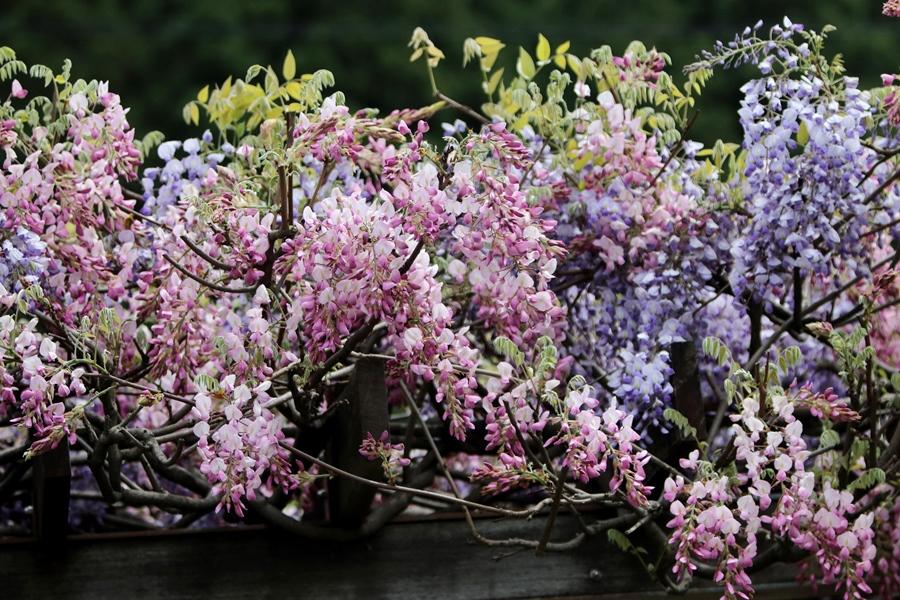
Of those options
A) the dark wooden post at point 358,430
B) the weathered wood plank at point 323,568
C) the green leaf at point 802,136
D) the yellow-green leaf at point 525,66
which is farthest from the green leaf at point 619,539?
the yellow-green leaf at point 525,66

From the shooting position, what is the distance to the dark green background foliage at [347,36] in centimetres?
1023

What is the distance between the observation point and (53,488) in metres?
1.74

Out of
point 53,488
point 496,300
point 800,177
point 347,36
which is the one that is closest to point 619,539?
point 496,300

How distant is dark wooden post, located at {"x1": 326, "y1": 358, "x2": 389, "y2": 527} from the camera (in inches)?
69.4

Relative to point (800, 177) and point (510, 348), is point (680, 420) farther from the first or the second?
point (800, 177)

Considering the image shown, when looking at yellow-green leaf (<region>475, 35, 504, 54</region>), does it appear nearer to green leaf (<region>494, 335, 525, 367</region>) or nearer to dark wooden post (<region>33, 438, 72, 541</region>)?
green leaf (<region>494, 335, 525, 367</region>)

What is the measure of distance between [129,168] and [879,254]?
1.24 m

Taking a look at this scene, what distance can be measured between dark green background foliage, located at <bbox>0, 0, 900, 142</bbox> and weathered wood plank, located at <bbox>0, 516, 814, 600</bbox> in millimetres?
8113

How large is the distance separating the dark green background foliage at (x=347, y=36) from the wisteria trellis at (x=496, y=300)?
7.92m

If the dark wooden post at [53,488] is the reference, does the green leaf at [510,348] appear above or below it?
above

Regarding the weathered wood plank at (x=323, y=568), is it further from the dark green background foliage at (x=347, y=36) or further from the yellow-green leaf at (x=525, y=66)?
the dark green background foliage at (x=347, y=36)

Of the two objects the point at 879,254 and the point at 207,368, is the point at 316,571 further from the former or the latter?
the point at 879,254

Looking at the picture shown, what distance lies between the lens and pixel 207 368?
6.07 feet

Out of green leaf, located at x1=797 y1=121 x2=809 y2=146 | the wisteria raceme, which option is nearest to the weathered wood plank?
the wisteria raceme
